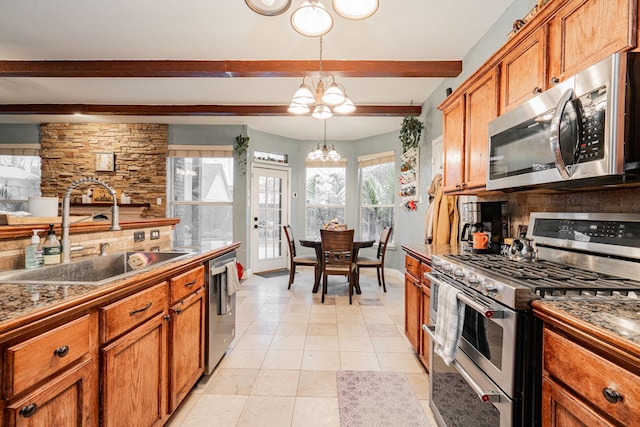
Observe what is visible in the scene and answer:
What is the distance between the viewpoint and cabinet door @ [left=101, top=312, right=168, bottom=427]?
114cm

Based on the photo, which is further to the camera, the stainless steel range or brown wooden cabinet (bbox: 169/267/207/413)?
brown wooden cabinet (bbox: 169/267/207/413)

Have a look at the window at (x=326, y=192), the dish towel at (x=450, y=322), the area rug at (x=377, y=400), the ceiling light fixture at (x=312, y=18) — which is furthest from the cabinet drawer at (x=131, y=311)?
the window at (x=326, y=192)

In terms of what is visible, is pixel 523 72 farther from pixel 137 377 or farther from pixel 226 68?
pixel 226 68

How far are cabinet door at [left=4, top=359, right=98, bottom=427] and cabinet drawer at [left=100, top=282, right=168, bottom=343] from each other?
120 millimetres

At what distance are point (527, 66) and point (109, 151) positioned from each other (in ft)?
19.2

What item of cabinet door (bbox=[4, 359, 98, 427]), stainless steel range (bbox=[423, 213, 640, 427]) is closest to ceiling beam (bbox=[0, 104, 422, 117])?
stainless steel range (bbox=[423, 213, 640, 427])

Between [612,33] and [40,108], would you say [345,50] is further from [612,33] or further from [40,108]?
[40,108]

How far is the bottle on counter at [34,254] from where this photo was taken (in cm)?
147

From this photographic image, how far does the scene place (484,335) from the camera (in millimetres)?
1251

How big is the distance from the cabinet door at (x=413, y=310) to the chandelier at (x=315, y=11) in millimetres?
1741

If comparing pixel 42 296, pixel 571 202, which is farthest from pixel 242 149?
pixel 571 202

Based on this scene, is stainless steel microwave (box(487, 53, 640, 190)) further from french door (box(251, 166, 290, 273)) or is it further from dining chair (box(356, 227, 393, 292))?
french door (box(251, 166, 290, 273))

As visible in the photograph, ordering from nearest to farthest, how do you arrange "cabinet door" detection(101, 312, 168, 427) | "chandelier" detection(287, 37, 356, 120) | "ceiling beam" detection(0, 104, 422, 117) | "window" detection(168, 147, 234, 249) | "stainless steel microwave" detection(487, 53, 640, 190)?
"stainless steel microwave" detection(487, 53, 640, 190), "cabinet door" detection(101, 312, 168, 427), "chandelier" detection(287, 37, 356, 120), "ceiling beam" detection(0, 104, 422, 117), "window" detection(168, 147, 234, 249)

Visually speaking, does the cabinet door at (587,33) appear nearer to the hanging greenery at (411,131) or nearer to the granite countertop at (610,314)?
the granite countertop at (610,314)
